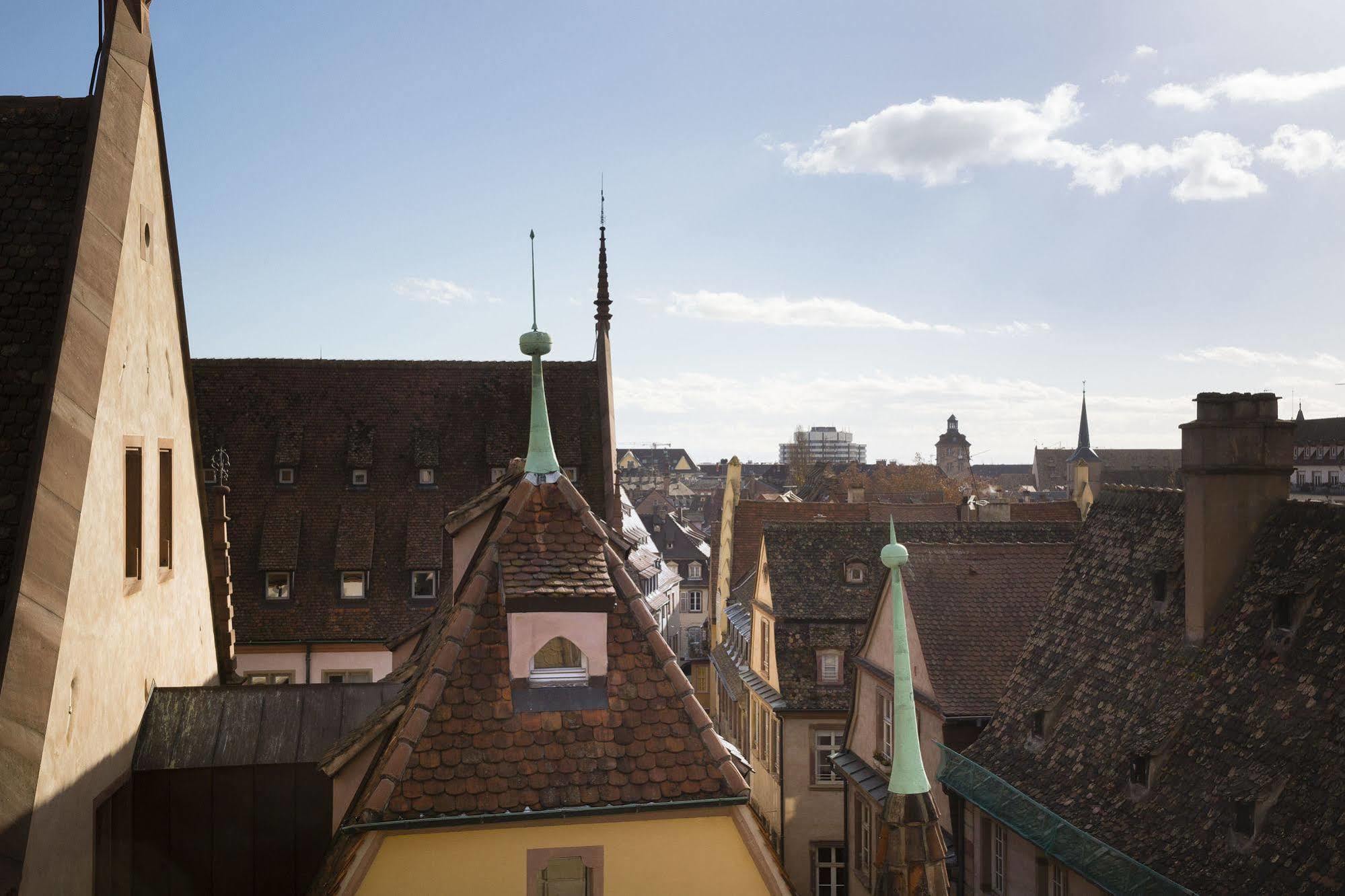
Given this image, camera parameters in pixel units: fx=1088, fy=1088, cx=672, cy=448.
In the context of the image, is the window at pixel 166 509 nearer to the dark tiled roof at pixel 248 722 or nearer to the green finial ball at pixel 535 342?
the dark tiled roof at pixel 248 722

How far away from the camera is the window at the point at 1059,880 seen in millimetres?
13367

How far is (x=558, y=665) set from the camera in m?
8.33

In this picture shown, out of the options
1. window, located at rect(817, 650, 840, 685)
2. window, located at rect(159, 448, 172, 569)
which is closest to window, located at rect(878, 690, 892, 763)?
window, located at rect(817, 650, 840, 685)

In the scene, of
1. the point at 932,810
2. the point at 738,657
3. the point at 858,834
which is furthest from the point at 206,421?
the point at 932,810

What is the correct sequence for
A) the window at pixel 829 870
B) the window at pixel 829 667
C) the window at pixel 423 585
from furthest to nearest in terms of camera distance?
the window at pixel 423 585
the window at pixel 829 667
the window at pixel 829 870

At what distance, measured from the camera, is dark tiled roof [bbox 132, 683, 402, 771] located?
32.4 ft

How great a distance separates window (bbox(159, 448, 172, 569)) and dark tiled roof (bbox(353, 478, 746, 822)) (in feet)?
13.1

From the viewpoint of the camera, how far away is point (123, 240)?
9.09 meters

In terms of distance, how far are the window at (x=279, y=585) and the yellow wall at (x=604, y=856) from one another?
22.3m

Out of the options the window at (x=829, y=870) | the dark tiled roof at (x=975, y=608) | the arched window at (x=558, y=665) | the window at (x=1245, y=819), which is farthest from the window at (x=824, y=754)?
the arched window at (x=558, y=665)

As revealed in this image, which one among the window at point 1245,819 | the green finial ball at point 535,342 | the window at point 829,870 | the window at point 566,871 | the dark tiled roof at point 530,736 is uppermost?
the green finial ball at point 535,342

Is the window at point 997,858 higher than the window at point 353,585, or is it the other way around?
the window at point 353,585

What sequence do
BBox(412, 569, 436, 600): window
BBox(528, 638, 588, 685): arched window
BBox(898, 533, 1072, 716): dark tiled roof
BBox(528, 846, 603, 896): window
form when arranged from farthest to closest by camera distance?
BBox(412, 569, 436, 600): window, BBox(898, 533, 1072, 716): dark tiled roof, BBox(528, 638, 588, 685): arched window, BBox(528, 846, 603, 896): window

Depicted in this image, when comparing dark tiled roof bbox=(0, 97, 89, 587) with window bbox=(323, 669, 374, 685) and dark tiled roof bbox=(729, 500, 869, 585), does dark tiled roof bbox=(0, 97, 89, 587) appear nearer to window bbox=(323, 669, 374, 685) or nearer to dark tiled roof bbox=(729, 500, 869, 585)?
window bbox=(323, 669, 374, 685)
